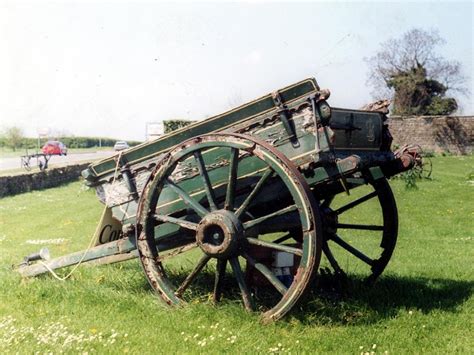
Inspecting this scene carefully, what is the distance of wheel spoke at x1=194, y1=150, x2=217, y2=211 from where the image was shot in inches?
189

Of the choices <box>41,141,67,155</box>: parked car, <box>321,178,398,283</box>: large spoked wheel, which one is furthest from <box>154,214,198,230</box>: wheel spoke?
<box>41,141,67,155</box>: parked car

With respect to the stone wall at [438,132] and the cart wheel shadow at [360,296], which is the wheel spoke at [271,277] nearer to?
the cart wheel shadow at [360,296]

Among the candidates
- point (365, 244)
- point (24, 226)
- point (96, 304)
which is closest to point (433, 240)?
point (365, 244)

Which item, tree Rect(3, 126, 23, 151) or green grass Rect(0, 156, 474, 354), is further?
tree Rect(3, 126, 23, 151)

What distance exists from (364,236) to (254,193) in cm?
634

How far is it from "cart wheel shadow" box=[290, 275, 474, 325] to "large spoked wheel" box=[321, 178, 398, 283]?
184 millimetres

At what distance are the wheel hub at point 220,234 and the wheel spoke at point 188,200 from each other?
0.10m

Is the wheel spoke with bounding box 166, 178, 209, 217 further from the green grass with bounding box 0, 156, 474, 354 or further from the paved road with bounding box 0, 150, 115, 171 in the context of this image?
the paved road with bounding box 0, 150, 115, 171

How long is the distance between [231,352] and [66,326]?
1550mm

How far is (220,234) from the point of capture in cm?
471

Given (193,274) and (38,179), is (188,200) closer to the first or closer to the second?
(193,274)

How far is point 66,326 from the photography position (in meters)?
4.91

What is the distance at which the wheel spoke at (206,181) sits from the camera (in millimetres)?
4805

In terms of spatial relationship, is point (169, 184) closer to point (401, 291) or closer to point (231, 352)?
point (231, 352)
